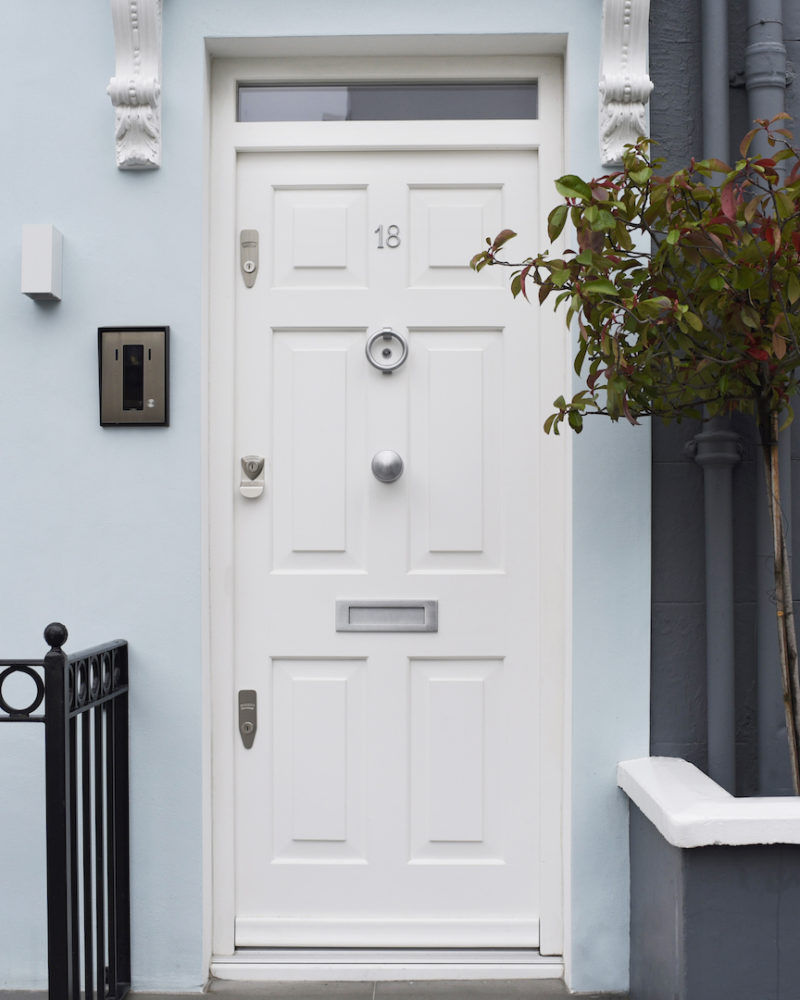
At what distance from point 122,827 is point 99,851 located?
0.57ft

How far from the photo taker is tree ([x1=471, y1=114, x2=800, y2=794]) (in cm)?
214

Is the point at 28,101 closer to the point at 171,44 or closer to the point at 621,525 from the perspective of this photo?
the point at 171,44

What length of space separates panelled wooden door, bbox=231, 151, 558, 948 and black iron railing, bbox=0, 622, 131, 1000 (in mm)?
359

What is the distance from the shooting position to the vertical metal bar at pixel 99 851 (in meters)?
2.52

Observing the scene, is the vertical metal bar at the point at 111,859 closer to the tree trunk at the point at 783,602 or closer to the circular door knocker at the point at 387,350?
the circular door knocker at the point at 387,350

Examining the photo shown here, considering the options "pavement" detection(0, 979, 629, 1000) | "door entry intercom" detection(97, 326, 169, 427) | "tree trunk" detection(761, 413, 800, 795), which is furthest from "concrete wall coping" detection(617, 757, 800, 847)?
"door entry intercom" detection(97, 326, 169, 427)

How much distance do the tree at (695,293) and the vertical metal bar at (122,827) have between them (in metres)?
1.38

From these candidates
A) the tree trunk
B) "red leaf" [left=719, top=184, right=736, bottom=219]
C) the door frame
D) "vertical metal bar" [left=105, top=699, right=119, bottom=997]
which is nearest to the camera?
"red leaf" [left=719, top=184, right=736, bottom=219]

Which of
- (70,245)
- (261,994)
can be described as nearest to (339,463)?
(70,245)

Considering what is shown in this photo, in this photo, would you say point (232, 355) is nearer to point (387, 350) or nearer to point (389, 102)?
Result: point (387, 350)

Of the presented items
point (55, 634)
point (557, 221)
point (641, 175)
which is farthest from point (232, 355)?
point (641, 175)

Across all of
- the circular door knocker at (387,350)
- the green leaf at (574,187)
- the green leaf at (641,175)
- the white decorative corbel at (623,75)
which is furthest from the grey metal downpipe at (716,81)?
the circular door knocker at (387,350)

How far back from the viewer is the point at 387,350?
2.88 metres

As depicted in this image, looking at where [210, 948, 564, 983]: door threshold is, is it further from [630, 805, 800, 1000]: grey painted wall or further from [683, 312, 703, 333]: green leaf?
[683, 312, 703, 333]: green leaf
